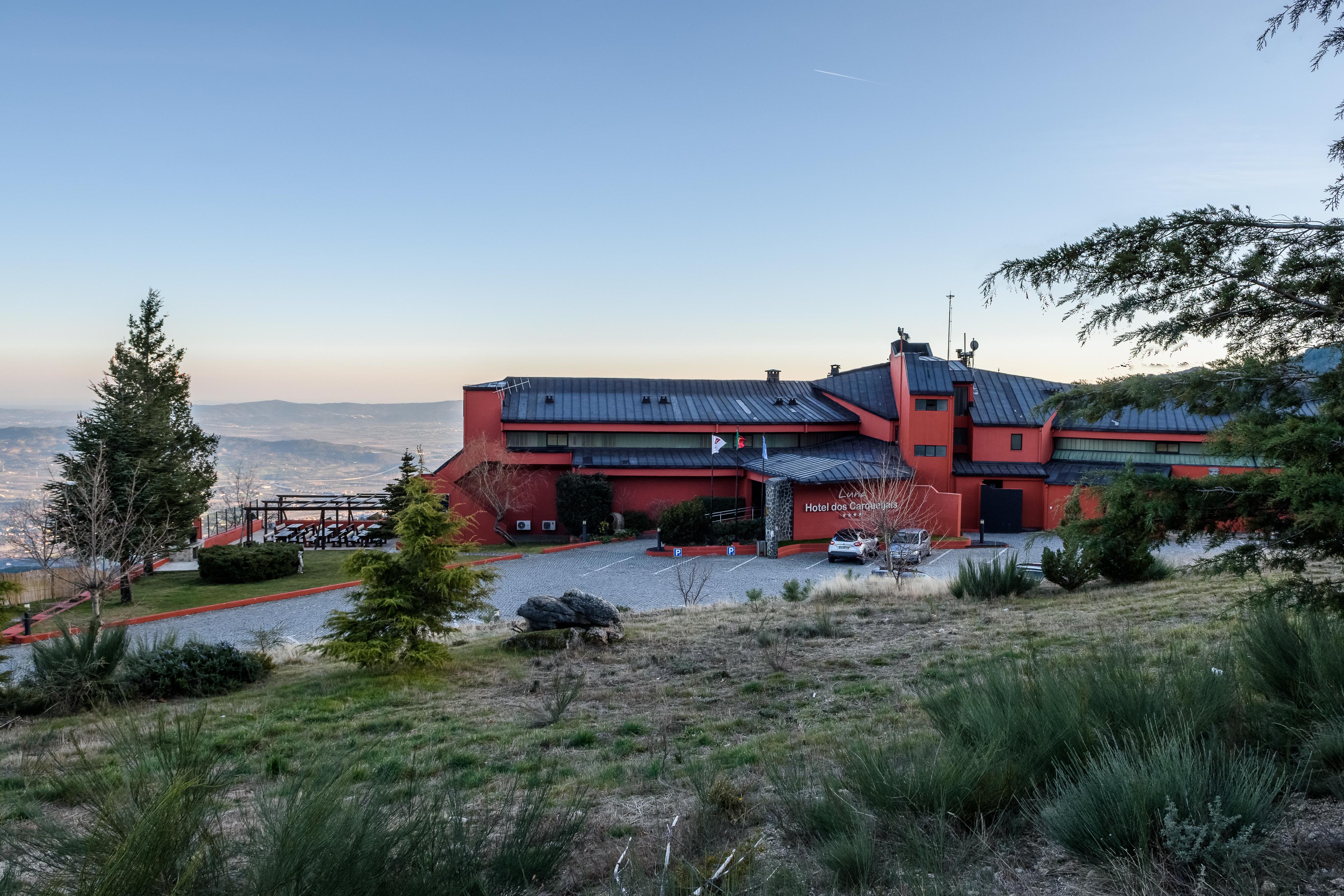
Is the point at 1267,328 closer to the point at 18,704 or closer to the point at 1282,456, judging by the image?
the point at 1282,456

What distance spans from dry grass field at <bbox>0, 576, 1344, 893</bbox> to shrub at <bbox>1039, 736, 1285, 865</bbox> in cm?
11

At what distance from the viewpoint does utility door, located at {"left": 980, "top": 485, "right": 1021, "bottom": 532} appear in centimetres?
3462

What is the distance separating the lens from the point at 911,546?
26234 mm

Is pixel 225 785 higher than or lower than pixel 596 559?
higher

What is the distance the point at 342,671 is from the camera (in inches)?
476

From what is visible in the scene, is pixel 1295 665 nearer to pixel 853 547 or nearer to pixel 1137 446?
pixel 853 547

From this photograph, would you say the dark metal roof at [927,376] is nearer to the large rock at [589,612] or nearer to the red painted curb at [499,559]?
the red painted curb at [499,559]

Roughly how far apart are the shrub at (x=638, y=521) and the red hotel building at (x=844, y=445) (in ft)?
1.97

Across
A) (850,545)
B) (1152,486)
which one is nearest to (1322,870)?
(1152,486)

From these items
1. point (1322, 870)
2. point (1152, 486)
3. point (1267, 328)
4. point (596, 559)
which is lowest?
point (596, 559)

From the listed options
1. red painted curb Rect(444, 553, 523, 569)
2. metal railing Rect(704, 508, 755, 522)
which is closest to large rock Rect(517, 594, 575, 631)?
red painted curb Rect(444, 553, 523, 569)

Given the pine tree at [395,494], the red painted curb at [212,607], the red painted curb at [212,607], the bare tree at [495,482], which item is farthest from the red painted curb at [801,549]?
the red painted curb at [212,607]

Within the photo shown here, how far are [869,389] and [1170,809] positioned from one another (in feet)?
125

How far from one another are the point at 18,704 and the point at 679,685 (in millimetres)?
8255
